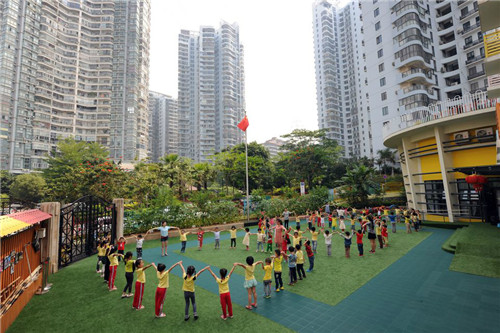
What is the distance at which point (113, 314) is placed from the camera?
626 centimetres

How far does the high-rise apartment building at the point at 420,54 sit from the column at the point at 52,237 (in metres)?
44.1

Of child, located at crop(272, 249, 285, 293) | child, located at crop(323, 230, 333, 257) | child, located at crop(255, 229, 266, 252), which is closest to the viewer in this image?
child, located at crop(272, 249, 285, 293)

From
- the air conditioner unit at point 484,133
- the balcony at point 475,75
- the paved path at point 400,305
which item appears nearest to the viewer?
the paved path at point 400,305

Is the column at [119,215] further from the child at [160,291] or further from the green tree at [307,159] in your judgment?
the green tree at [307,159]

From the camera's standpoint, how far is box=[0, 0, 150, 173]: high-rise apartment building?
47.2 m

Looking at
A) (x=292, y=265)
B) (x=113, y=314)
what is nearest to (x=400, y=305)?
(x=292, y=265)

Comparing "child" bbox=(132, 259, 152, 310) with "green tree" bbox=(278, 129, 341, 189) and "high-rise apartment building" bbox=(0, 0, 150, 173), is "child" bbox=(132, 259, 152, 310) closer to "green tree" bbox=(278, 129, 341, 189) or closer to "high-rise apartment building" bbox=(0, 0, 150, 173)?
"green tree" bbox=(278, 129, 341, 189)

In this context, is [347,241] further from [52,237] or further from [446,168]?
[52,237]

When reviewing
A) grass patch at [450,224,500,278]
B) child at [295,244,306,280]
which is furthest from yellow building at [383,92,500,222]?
child at [295,244,306,280]

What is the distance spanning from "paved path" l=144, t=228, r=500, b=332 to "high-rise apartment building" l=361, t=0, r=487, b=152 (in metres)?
37.3

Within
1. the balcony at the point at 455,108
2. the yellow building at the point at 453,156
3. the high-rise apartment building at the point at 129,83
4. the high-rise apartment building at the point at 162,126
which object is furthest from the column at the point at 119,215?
the high-rise apartment building at the point at 162,126

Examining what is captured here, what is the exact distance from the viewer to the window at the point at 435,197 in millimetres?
16562

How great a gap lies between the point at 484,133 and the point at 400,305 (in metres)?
14.3

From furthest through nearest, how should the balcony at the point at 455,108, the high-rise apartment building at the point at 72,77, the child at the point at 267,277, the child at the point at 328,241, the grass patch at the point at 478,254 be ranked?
the high-rise apartment building at the point at 72,77, the balcony at the point at 455,108, the child at the point at 328,241, the grass patch at the point at 478,254, the child at the point at 267,277
